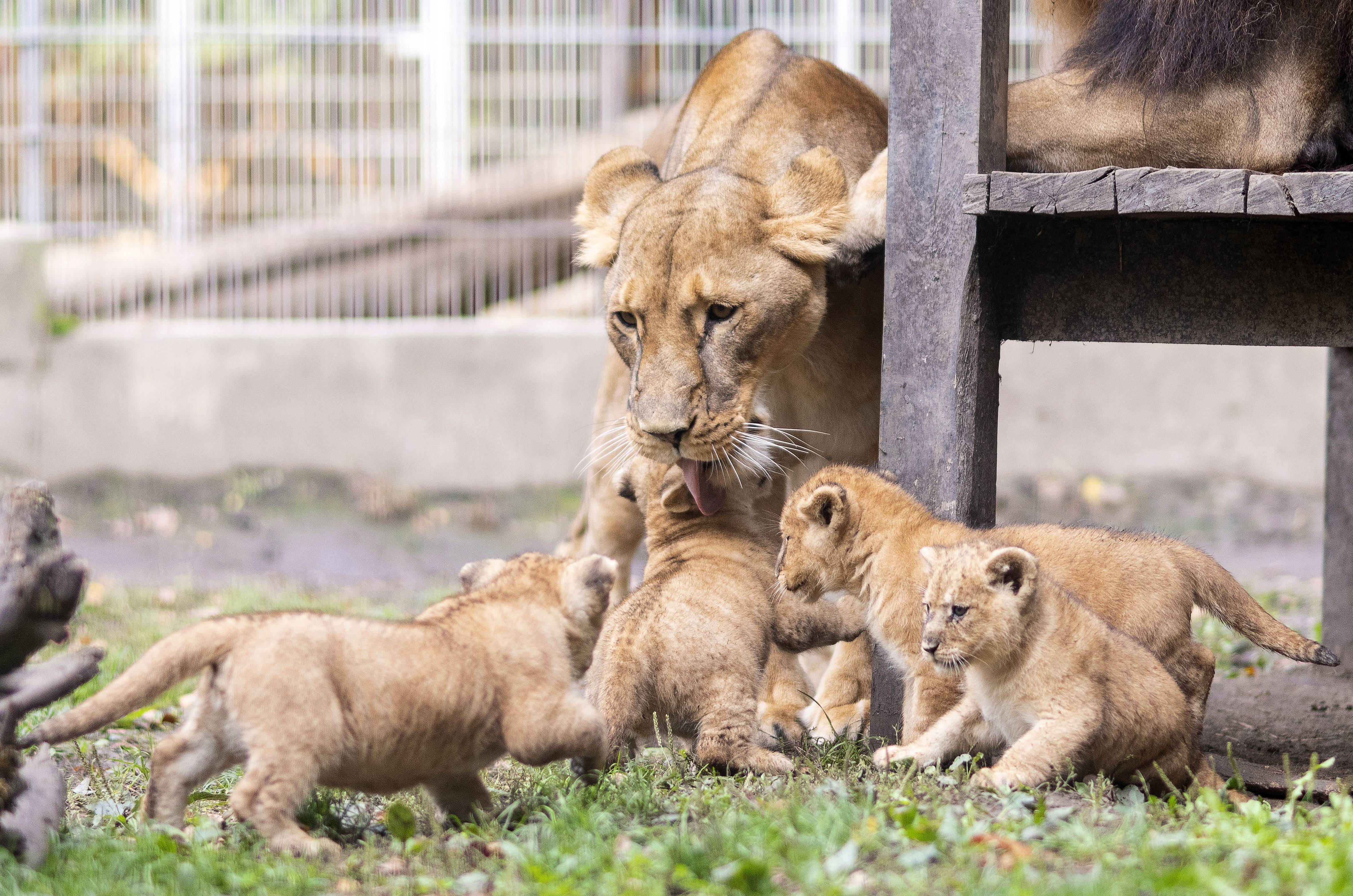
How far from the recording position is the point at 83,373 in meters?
10.9

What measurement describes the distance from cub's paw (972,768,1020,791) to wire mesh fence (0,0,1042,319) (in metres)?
7.90

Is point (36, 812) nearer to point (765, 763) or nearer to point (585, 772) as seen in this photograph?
point (585, 772)

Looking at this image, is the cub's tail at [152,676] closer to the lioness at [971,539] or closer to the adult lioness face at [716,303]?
the adult lioness face at [716,303]

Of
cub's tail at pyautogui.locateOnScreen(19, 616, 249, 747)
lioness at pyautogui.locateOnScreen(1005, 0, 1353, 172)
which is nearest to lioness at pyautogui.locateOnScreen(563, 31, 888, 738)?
lioness at pyautogui.locateOnScreen(1005, 0, 1353, 172)

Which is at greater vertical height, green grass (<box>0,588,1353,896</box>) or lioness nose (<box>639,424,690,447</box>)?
lioness nose (<box>639,424,690,447</box>)

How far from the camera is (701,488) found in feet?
14.1

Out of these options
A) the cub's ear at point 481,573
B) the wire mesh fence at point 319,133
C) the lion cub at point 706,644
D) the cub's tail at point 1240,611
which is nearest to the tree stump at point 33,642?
the cub's ear at point 481,573

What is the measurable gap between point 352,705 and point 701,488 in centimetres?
155

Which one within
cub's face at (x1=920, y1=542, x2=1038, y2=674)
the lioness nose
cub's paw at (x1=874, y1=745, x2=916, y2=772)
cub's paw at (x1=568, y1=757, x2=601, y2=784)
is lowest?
cub's paw at (x1=874, y1=745, x2=916, y2=772)

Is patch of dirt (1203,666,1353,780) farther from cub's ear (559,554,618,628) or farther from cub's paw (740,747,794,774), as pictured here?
cub's ear (559,554,618,628)

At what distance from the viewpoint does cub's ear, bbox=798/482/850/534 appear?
3.75 m

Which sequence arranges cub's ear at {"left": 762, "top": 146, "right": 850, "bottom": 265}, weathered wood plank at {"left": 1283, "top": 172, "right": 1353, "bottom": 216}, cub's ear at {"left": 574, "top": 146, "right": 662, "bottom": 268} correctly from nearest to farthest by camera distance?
weathered wood plank at {"left": 1283, "top": 172, "right": 1353, "bottom": 216} → cub's ear at {"left": 762, "top": 146, "right": 850, "bottom": 265} → cub's ear at {"left": 574, "top": 146, "right": 662, "bottom": 268}

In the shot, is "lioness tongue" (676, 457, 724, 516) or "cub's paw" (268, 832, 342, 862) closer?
"cub's paw" (268, 832, 342, 862)

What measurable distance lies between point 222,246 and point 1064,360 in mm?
6340
